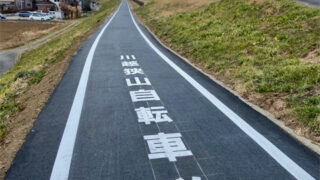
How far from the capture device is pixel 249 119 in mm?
5422

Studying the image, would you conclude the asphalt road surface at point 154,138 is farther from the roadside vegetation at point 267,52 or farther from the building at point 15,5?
the building at point 15,5

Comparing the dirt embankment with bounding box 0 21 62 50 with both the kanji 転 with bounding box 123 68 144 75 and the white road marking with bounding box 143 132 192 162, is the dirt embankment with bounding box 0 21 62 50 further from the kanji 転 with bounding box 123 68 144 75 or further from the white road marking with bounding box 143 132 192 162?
the white road marking with bounding box 143 132 192 162

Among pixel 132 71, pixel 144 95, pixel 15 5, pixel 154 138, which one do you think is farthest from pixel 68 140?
pixel 15 5

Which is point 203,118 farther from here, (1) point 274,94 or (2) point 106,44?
(2) point 106,44

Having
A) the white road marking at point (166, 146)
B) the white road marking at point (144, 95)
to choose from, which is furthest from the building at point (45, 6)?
the white road marking at point (166, 146)

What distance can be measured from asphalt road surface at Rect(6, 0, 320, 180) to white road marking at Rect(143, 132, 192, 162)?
0.01 m

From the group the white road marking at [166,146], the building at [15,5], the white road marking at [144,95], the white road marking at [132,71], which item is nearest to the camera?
the white road marking at [166,146]

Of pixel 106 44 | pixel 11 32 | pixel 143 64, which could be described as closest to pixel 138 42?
pixel 106 44

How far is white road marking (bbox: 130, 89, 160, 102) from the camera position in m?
6.38

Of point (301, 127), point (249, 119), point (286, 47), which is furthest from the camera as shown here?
point (286, 47)

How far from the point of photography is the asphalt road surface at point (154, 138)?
3.84m

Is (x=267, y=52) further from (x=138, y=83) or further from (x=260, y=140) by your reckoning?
(x=260, y=140)

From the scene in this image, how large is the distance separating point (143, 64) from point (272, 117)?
201 inches

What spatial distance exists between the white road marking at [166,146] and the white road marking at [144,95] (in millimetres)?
1704
